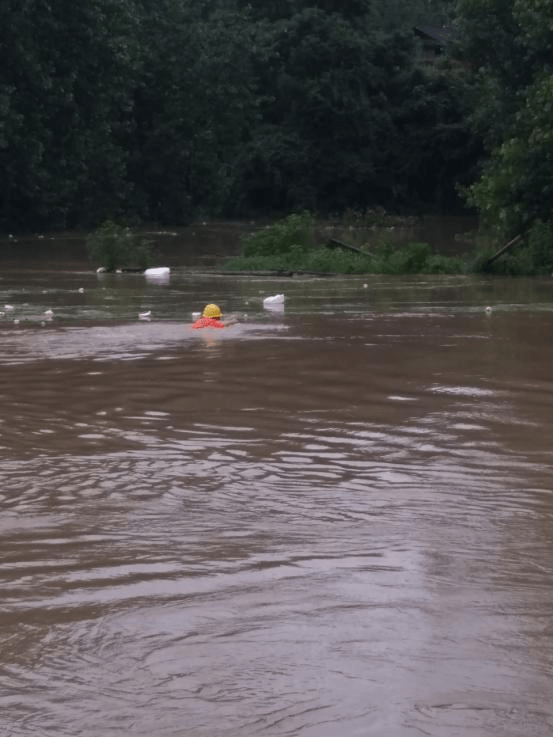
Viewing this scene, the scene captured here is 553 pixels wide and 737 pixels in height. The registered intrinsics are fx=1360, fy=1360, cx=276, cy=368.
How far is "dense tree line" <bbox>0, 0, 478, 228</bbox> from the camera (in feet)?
194

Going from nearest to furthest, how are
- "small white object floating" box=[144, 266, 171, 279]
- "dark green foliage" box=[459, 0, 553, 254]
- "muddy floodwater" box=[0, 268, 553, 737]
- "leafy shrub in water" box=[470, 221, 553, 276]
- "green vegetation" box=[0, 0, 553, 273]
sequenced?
"muddy floodwater" box=[0, 268, 553, 737], "dark green foliage" box=[459, 0, 553, 254], "leafy shrub in water" box=[470, 221, 553, 276], "small white object floating" box=[144, 266, 171, 279], "green vegetation" box=[0, 0, 553, 273]

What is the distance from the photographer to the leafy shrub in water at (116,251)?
3186 centimetres

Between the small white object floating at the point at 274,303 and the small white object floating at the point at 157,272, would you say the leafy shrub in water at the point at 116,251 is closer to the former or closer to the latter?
the small white object floating at the point at 157,272

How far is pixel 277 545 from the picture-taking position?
694 cm

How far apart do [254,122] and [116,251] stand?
4531 centimetres

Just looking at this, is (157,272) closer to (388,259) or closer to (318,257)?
(318,257)

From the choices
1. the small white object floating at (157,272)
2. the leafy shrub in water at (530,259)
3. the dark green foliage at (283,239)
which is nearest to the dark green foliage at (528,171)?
the leafy shrub in water at (530,259)

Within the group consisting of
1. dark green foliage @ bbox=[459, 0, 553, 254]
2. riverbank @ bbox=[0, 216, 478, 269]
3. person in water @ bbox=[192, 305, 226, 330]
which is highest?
dark green foliage @ bbox=[459, 0, 553, 254]

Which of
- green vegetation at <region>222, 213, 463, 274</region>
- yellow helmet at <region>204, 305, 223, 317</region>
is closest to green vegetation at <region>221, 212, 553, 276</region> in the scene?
green vegetation at <region>222, 213, 463, 274</region>

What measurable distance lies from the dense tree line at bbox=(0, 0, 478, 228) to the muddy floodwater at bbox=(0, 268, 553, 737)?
1772 inches

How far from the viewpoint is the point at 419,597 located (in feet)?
19.9

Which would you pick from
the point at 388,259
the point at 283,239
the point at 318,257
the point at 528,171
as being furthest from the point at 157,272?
the point at 528,171

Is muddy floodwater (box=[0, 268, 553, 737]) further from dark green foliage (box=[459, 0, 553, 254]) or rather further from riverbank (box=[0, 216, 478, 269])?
riverbank (box=[0, 216, 478, 269])

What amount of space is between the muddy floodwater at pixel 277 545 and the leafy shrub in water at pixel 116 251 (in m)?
17.2
